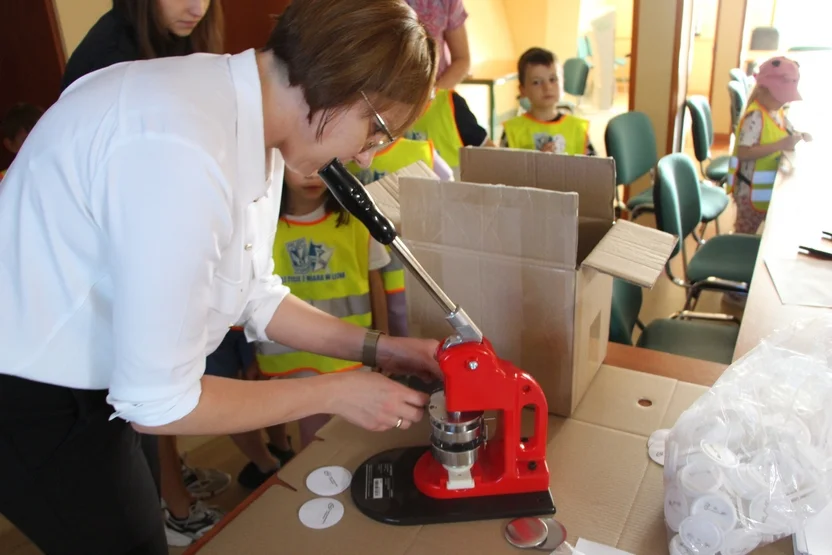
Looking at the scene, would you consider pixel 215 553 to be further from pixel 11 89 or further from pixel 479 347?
pixel 11 89

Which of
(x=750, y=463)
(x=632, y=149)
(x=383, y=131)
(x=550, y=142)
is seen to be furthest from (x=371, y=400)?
(x=632, y=149)

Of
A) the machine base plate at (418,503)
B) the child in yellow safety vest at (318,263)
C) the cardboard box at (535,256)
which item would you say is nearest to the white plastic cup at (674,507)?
the machine base plate at (418,503)

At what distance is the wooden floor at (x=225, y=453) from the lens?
1797mm

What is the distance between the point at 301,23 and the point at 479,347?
1.34 ft

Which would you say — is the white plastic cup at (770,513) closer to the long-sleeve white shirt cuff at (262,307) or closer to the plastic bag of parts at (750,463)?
the plastic bag of parts at (750,463)

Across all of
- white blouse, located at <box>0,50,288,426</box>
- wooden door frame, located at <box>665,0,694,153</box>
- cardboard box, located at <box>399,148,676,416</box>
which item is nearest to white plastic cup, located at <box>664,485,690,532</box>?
cardboard box, located at <box>399,148,676,416</box>

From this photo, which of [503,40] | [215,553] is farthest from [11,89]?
[503,40]

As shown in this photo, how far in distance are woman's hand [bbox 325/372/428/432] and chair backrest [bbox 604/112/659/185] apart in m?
2.28

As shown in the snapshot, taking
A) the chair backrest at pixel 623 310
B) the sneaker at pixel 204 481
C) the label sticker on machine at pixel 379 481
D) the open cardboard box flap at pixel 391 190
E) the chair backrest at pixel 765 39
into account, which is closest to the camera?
the label sticker on machine at pixel 379 481

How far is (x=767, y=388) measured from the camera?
786 millimetres

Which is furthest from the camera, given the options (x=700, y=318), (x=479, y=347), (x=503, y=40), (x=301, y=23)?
(x=503, y=40)

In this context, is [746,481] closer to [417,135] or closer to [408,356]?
[408,356]

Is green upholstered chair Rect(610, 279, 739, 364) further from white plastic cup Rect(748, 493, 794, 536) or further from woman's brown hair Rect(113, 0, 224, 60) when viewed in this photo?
woman's brown hair Rect(113, 0, 224, 60)

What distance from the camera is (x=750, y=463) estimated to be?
0.71 m
